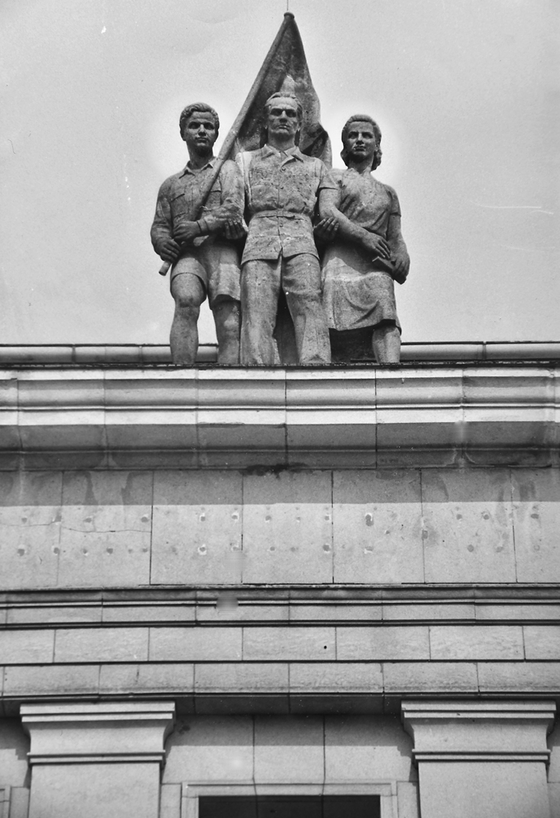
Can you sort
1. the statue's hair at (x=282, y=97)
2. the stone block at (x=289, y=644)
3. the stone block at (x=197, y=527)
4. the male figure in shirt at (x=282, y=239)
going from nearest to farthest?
the stone block at (x=289, y=644) → the stone block at (x=197, y=527) → the male figure in shirt at (x=282, y=239) → the statue's hair at (x=282, y=97)

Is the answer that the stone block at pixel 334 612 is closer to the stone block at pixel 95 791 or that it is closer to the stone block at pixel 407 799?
the stone block at pixel 407 799

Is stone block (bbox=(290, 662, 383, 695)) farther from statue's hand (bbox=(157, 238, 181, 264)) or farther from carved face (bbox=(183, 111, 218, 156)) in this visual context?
carved face (bbox=(183, 111, 218, 156))

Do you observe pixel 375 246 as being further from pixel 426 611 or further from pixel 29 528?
pixel 29 528

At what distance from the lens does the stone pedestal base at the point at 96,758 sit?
14078 mm

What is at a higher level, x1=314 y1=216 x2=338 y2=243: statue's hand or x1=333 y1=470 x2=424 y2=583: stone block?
x1=314 y1=216 x2=338 y2=243: statue's hand

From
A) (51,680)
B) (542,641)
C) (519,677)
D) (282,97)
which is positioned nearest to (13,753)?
(51,680)

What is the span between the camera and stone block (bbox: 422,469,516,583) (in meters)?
14.9

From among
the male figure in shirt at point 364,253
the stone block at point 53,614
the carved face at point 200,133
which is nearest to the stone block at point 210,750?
the stone block at point 53,614

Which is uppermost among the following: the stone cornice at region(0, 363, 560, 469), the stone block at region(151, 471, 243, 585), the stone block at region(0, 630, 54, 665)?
the stone cornice at region(0, 363, 560, 469)

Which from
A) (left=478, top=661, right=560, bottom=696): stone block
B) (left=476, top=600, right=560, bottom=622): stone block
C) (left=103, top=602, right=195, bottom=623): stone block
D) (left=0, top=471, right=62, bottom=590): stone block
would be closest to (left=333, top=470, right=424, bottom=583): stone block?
(left=476, top=600, right=560, bottom=622): stone block

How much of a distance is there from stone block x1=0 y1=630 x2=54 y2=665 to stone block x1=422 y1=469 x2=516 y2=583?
266cm

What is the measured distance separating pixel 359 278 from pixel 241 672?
11.8 ft

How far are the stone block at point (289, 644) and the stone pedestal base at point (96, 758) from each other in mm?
703

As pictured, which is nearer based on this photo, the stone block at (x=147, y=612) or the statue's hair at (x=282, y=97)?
the stone block at (x=147, y=612)
